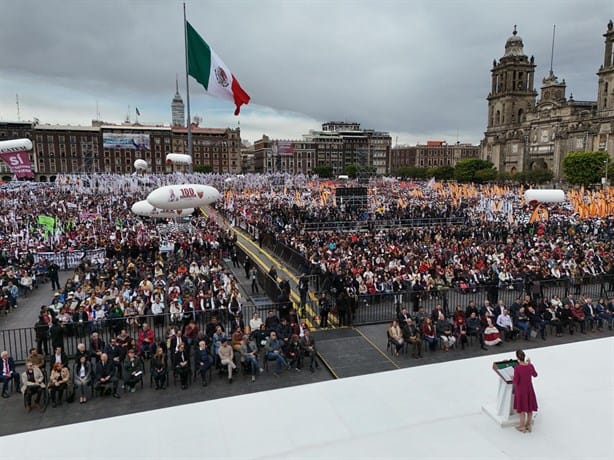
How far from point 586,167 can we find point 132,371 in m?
78.8

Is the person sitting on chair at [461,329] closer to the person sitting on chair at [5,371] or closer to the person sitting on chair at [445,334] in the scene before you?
the person sitting on chair at [445,334]

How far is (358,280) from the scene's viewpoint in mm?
16047

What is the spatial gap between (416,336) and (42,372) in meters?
9.06

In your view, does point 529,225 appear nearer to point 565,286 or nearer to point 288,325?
point 565,286

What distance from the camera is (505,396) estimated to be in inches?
254

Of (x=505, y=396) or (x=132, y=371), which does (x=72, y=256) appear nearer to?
(x=132, y=371)

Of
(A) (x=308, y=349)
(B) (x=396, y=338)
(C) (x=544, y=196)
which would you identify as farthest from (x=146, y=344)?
(C) (x=544, y=196)

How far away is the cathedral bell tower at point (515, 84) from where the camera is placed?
114500 mm

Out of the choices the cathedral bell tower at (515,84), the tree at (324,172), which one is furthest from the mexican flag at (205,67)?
the tree at (324,172)

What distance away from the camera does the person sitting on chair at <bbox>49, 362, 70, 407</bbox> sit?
920 centimetres

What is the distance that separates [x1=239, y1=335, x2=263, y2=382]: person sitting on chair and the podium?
228 inches

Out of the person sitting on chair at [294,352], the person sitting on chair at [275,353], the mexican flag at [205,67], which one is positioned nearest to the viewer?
the person sitting on chair at [275,353]

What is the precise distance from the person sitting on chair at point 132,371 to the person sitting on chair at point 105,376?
0.25 meters

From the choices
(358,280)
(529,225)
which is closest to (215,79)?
(358,280)
